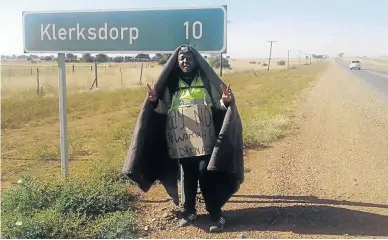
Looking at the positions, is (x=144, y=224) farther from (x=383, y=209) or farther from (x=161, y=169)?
(x=383, y=209)

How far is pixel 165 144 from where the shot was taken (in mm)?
4191

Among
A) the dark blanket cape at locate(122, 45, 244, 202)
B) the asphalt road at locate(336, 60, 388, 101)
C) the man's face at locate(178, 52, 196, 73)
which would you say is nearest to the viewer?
the dark blanket cape at locate(122, 45, 244, 202)

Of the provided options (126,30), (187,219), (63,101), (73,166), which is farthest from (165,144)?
(73,166)

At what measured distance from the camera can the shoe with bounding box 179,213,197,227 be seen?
416 cm

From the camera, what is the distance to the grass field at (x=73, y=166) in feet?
12.7

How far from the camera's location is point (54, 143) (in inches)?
367

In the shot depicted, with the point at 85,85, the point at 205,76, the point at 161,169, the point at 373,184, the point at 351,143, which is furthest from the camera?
the point at 85,85

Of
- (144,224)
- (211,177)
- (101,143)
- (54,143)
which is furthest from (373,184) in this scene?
(54,143)

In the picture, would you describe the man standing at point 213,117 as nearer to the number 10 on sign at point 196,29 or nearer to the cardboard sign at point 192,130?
the cardboard sign at point 192,130

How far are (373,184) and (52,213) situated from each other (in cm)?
396

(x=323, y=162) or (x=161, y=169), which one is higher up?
(x=161, y=169)

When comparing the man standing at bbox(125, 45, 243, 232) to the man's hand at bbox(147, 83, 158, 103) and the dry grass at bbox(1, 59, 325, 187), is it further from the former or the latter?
the dry grass at bbox(1, 59, 325, 187)

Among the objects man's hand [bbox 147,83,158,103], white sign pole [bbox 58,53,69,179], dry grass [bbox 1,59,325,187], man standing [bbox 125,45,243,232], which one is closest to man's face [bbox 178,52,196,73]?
man standing [bbox 125,45,243,232]

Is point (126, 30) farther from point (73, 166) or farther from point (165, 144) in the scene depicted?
point (73, 166)
